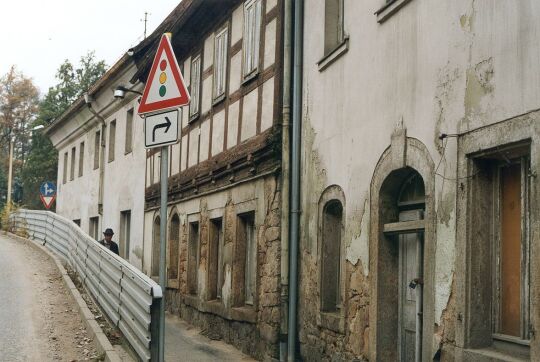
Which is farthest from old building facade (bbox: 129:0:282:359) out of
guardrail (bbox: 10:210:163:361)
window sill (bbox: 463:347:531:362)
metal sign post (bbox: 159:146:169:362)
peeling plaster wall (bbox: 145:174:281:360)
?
window sill (bbox: 463:347:531:362)

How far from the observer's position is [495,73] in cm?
652

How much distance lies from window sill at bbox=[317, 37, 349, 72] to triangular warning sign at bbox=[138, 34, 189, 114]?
3236 mm

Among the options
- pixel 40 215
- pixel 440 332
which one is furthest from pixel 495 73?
pixel 40 215

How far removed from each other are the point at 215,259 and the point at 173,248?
10.9 feet

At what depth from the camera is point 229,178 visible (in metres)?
14.4

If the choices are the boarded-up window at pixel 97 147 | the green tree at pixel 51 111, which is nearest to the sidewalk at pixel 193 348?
the boarded-up window at pixel 97 147

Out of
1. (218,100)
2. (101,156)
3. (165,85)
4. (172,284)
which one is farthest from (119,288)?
(101,156)

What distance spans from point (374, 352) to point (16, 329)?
5.87 m

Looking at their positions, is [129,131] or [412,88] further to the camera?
[129,131]

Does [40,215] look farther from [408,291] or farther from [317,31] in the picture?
[408,291]

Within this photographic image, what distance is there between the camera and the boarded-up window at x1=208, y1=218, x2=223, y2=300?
15.3 meters

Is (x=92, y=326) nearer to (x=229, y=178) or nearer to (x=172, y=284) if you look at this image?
(x=229, y=178)

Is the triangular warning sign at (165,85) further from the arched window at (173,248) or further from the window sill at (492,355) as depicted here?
the arched window at (173,248)

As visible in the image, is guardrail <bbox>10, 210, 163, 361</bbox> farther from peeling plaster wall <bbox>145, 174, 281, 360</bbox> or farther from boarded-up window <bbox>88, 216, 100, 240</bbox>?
boarded-up window <bbox>88, 216, 100, 240</bbox>
